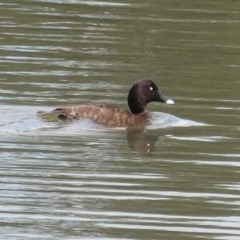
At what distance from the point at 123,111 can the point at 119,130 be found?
28 centimetres

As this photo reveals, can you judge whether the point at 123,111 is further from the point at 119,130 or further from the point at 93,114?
the point at 93,114

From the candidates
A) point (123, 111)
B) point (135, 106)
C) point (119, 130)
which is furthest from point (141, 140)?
point (135, 106)

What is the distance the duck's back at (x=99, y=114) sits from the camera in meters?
14.7

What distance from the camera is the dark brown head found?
15820 millimetres

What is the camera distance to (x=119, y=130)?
15094 mm

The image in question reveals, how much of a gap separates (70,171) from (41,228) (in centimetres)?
198

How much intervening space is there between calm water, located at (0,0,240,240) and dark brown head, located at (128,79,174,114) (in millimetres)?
216

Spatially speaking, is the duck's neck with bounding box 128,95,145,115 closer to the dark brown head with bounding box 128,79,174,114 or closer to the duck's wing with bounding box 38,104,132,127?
the dark brown head with bounding box 128,79,174,114

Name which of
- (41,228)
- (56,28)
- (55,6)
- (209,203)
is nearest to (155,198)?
(209,203)

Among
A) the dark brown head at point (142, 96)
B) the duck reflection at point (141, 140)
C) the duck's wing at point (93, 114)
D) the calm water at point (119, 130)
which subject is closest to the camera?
the calm water at point (119, 130)

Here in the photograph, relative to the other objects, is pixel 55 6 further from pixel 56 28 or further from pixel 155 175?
pixel 155 175

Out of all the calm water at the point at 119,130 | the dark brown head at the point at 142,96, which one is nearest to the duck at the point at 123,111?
the dark brown head at the point at 142,96

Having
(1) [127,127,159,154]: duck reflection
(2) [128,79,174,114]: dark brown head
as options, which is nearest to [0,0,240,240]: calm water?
(1) [127,127,159,154]: duck reflection

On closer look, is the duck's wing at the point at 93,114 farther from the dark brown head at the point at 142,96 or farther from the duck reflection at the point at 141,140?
the dark brown head at the point at 142,96
